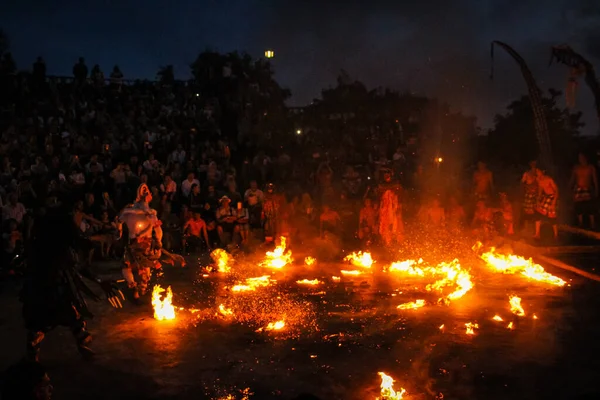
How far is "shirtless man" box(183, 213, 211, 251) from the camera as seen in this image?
15376 mm

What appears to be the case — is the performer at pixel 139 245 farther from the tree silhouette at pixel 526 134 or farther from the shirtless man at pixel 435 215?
the tree silhouette at pixel 526 134

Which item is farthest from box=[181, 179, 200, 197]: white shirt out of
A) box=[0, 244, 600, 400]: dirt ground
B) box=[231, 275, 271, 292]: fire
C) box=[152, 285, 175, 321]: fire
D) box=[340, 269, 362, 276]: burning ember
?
box=[152, 285, 175, 321]: fire

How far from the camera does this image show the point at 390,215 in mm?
15594

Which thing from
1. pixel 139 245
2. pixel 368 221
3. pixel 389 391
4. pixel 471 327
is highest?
pixel 368 221

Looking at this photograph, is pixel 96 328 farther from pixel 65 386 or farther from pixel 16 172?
pixel 16 172

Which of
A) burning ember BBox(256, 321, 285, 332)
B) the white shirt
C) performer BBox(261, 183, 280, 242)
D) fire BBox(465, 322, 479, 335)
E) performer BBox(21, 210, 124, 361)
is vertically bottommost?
fire BBox(465, 322, 479, 335)

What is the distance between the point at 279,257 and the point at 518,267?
558cm

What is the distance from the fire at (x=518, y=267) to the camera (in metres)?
11.0

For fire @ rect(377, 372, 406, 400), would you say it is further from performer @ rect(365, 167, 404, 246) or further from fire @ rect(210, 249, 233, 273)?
performer @ rect(365, 167, 404, 246)

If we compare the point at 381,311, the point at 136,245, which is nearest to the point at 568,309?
the point at 381,311

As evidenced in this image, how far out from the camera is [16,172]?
606 inches

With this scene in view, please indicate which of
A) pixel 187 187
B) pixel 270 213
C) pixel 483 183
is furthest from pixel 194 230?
pixel 483 183

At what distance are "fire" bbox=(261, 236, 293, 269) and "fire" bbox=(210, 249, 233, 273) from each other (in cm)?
88

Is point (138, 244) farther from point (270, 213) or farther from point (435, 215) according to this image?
point (435, 215)
